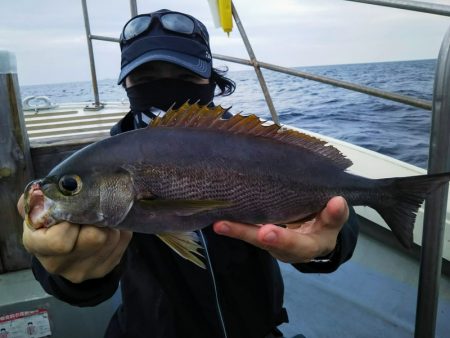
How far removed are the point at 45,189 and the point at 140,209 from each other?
1.06 feet

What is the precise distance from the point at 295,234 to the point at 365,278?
228cm

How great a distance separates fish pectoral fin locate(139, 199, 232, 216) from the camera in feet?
4.24

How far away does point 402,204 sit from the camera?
1.47 metres

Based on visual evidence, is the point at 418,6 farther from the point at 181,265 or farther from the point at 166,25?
the point at 181,265

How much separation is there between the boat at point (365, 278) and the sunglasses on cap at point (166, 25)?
92 cm

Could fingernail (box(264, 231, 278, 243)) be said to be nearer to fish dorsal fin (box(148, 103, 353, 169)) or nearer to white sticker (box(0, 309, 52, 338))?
fish dorsal fin (box(148, 103, 353, 169))

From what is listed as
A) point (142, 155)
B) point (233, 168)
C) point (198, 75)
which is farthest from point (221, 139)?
point (198, 75)

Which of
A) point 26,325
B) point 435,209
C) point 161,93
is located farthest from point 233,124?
point 26,325

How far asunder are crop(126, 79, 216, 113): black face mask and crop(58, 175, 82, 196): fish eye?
0.72m

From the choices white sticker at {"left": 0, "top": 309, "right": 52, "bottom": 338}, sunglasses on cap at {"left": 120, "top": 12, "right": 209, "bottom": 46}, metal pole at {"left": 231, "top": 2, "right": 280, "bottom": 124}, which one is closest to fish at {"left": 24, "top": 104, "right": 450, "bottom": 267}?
sunglasses on cap at {"left": 120, "top": 12, "right": 209, "bottom": 46}

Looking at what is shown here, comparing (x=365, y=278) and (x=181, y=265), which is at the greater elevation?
(x=181, y=265)

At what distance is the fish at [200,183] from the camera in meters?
1.28

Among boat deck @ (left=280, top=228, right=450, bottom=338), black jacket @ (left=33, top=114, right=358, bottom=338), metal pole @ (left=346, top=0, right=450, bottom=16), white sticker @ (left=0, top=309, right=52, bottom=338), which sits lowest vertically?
boat deck @ (left=280, top=228, right=450, bottom=338)

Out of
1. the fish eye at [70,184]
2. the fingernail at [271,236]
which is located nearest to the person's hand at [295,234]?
the fingernail at [271,236]
